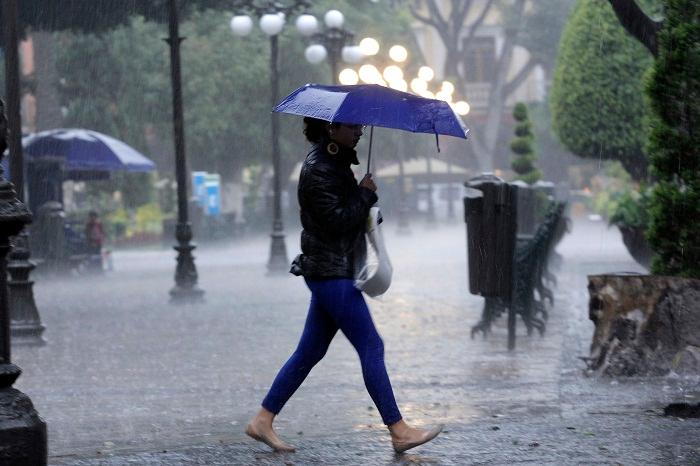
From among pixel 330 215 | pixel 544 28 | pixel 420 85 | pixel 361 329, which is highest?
pixel 544 28

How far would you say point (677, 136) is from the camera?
898 centimetres

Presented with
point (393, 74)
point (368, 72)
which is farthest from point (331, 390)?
point (393, 74)

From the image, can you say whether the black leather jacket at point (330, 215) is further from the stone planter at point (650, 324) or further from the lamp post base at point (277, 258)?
the lamp post base at point (277, 258)

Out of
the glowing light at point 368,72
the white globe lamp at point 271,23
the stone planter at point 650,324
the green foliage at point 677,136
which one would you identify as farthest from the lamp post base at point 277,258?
the stone planter at point 650,324

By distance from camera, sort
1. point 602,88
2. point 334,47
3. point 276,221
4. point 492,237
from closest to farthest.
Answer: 1. point 492,237
2. point 602,88
3. point 276,221
4. point 334,47

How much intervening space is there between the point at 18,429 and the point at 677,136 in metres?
5.22

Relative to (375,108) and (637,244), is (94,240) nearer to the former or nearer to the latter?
(637,244)

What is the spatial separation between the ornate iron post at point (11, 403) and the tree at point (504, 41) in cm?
4641

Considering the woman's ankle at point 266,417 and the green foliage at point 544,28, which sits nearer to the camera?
the woman's ankle at point 266,417

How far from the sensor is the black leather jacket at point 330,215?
6254 millimetres

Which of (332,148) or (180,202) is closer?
(332,148)

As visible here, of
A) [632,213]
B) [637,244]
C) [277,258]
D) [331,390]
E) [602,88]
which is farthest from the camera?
[277,258]

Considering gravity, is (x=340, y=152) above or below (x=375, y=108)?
below

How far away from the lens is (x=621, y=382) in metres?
8.66
